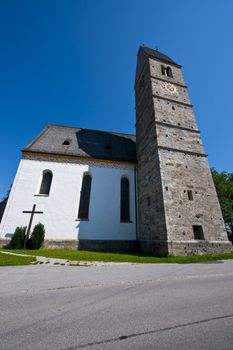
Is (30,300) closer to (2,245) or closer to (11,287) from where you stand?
(11,287)

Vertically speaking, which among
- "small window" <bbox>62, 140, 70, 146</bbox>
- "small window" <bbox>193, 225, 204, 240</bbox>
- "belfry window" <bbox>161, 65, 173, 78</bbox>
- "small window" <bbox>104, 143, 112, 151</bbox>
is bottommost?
"small window" <bbox>193, 225, 204, 240</bbox>

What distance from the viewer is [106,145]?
692 inches

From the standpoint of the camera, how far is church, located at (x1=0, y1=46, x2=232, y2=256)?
10648 millimetres

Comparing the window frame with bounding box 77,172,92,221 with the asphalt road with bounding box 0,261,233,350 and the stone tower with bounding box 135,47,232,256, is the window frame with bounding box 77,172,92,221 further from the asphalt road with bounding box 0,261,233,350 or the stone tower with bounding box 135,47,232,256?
the asphalt road with bounding box 0,261,233,350

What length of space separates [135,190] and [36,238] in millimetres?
8509

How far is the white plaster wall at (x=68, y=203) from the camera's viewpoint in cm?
1212

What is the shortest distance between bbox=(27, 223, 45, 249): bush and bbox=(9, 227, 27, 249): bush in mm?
475

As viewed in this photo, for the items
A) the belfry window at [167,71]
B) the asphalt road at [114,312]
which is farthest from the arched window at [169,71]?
the asphalt road at [114,312]

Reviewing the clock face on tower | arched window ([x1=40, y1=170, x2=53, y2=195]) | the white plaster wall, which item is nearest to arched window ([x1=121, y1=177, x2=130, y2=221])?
the white plaster wall

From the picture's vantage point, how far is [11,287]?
13.5 feet

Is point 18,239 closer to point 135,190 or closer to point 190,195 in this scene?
point 135,190

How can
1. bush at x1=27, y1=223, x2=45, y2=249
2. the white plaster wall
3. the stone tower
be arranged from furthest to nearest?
the white plaster wall
bush at x1=27, y1=223, x2=45, y2=249
the stone tower

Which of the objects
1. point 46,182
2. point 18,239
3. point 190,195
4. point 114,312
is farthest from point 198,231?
point 46,182

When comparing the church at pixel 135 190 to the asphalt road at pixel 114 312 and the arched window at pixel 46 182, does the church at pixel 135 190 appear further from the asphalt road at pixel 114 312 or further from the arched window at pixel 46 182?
the asphalt road at pixel 114 312
